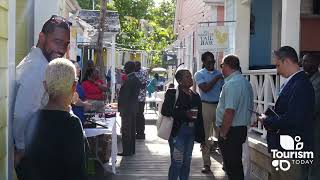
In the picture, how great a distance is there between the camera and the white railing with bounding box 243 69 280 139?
26.5 feet

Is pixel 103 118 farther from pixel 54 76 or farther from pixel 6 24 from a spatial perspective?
pixel 54 76

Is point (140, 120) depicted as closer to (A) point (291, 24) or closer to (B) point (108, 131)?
(B) point (108, 131)

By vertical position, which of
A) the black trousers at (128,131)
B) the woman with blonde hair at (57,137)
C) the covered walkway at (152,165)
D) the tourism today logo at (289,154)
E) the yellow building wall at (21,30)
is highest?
the yellow building wall at (21,30)

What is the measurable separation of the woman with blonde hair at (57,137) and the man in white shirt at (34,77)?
30 centimetres

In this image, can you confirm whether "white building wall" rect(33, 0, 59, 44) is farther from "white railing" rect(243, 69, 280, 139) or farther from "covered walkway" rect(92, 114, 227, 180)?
"white railing" rect(243, 69, 280, 139)

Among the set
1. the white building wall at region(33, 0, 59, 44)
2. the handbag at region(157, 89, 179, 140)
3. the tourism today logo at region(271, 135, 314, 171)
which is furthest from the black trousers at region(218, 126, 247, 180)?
the white building wall at region(33, 0, 59, 44)

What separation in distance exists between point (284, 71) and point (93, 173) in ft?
12.9

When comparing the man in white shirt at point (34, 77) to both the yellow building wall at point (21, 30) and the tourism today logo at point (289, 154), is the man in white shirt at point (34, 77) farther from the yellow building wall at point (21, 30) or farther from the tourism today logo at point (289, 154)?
the tourism today logo at point (289, 154)

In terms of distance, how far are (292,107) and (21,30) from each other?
2.98m

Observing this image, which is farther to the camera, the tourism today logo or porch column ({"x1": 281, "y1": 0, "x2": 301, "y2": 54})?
porch column ({"x1": 281, "y1": 0, "x2": 301, "y2": 54})

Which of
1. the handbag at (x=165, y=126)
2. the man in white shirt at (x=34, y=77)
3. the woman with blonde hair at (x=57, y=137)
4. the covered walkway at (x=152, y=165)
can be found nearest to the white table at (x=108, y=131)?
the covered walkway at (x=152, y=165)

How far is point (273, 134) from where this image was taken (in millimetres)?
5281

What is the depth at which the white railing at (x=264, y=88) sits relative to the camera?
318 inches

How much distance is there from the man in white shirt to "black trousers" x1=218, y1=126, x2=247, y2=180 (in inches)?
112
